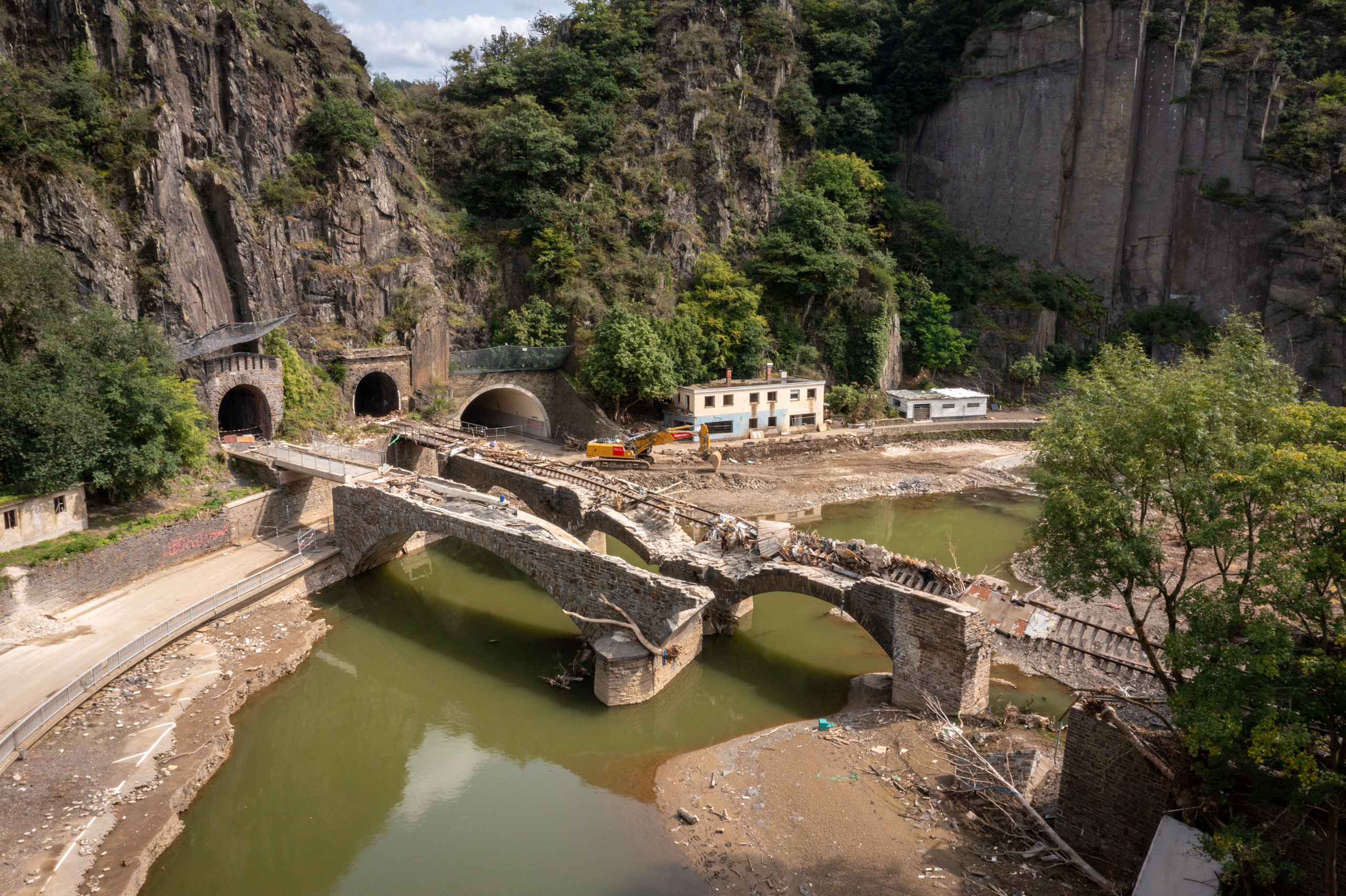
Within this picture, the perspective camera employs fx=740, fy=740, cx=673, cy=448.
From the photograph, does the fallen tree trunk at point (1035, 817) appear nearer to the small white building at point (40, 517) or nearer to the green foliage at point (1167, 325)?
the small white building at point (40, 517)

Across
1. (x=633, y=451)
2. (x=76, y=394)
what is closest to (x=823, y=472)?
Answer: (x=633, y=451)

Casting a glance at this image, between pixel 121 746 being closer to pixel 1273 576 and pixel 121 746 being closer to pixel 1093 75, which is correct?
pixel 1273 576

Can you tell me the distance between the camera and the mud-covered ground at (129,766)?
11.5 m

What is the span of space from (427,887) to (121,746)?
23.9ft

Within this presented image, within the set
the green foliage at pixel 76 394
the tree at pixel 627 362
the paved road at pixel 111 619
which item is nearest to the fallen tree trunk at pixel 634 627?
the paved road at pixel 111 619

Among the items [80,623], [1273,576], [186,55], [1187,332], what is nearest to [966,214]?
[1187,332]

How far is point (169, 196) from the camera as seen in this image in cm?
2845

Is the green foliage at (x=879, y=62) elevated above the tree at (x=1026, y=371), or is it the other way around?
the green foliage at (x=879, y=62)

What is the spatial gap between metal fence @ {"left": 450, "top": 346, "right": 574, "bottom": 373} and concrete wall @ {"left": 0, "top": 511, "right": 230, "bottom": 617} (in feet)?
47.0

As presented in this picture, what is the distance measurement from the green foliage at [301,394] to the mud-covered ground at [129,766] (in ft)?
39.6

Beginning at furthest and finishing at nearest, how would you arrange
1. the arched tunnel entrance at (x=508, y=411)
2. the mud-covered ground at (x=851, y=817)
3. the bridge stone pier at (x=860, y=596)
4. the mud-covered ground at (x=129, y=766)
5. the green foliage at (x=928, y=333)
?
the green foliage at (x=928, y=333) < the arched tunnel entrance at (x=508, y=411) < the bridge stone pier at (x=860, y=596) < the mud-covered ground at (x=129, y=766) < the mud-covered ground at (x=851, y=817)

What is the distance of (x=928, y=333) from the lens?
1821 inches

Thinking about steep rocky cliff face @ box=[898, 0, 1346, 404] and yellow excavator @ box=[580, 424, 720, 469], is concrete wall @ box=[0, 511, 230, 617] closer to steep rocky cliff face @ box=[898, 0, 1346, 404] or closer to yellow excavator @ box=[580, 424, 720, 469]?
yellow excavator @ box=[580, 424, 720, 469]

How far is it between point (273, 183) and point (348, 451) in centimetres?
1421
